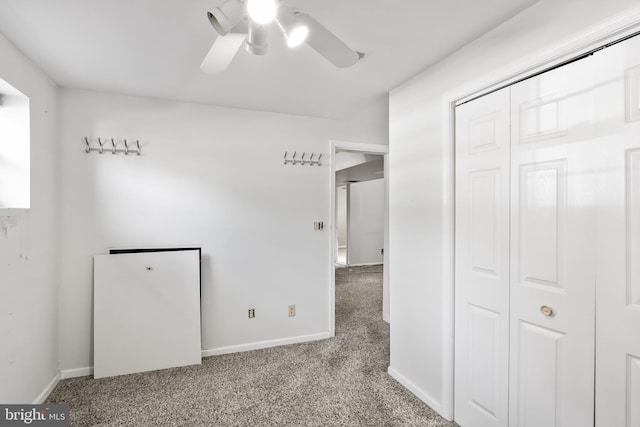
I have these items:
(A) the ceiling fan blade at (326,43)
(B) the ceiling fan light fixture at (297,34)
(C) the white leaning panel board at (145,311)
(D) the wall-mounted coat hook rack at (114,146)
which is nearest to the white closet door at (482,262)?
(A) the ceiling fan blade at (326,43)

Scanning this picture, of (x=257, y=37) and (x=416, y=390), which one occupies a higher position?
(x=257, y=37)

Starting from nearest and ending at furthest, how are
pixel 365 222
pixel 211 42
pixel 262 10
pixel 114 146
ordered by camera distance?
pixel 262 10
pixel 211 42
pixel 114 146
pixel 365 222

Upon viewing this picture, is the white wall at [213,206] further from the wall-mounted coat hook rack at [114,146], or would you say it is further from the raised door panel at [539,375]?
the raised door panel at [539,375]

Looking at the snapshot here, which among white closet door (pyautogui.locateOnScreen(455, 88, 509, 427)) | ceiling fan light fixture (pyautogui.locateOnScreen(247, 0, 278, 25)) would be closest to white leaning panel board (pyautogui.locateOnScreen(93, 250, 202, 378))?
white closet door (pyautogui.locateOnScreen(455, 88, 509, 427))

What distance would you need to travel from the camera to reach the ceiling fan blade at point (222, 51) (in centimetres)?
124

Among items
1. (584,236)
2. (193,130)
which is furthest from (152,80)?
(584,236)

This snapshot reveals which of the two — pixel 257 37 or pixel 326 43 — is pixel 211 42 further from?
pixel 326 43

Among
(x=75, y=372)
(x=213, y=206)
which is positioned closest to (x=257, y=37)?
(x=213, y=206)

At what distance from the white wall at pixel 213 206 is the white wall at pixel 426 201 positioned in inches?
41.4

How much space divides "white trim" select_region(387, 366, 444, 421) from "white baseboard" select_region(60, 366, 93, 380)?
250cm

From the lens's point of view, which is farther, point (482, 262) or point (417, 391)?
point (417, 391)

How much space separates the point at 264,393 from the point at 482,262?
1.80 metres

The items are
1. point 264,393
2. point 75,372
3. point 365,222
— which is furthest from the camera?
point 365,222

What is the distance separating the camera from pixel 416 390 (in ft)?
7.70
